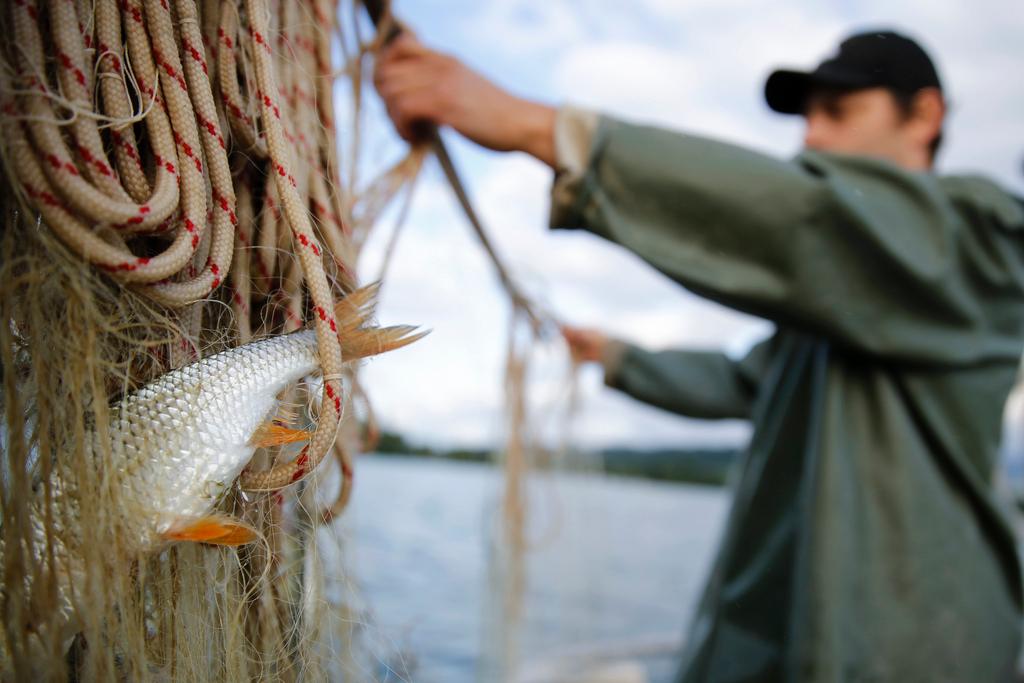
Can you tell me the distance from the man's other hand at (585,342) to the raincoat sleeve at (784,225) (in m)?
1.65

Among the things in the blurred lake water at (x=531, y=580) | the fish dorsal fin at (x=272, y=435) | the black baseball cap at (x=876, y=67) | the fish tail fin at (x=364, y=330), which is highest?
the black baseball cap at (x=876, y=67)

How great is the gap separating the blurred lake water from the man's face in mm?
1484

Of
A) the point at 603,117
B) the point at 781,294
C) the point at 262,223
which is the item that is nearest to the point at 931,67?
the point at 781,294

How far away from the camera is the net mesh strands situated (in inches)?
21.2

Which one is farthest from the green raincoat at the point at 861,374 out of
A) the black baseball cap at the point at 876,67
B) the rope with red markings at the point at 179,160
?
the rope with red markings at the point at 179,160

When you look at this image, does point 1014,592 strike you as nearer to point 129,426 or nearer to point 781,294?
point 781,294

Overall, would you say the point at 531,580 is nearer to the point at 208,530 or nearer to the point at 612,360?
the point at 612,360

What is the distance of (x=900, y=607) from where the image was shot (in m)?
1.44

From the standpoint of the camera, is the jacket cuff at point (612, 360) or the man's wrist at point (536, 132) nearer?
the man's wrist at point (536, 132)

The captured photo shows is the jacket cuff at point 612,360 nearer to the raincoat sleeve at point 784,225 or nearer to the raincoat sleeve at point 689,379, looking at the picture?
the raincoat sleeve at point 689,379

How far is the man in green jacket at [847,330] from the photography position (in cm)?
125

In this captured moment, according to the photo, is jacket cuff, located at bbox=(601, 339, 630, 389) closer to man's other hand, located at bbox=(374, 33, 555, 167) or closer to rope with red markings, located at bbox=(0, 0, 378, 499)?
man's other hand, located at bbox=(374, 33, 555, 167)

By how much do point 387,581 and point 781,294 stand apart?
10.4 m

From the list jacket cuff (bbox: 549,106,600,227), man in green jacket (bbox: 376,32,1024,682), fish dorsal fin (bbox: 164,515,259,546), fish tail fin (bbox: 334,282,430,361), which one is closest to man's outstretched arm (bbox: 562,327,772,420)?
man in green jacket (bbox: 376,32,1024,682)
